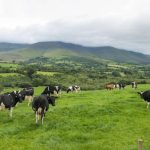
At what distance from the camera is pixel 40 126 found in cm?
2761

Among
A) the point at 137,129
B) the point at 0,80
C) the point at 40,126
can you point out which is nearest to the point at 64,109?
the point at 40,126

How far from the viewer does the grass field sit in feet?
74.9

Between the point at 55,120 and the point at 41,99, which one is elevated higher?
the point at 41,99

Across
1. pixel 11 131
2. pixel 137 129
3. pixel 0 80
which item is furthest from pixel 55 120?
pixel 0 80

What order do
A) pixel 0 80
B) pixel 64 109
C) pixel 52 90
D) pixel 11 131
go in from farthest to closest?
pixel 0 80 → pixel 52 90 → pixel 64 109 → pixel 11 131

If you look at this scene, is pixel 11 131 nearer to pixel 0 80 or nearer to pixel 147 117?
pixel 147 117

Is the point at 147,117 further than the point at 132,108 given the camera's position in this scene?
No

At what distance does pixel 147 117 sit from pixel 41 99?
10.0 metres

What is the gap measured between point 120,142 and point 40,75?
99194mm

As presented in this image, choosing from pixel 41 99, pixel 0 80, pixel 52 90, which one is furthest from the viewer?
pixel 0 80

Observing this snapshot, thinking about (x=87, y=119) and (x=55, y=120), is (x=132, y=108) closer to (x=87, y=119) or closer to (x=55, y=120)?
(x=87, y=119)

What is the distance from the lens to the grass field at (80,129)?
22823 millimetres

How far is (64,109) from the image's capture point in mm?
33969

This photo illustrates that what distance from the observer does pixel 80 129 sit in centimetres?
2689
